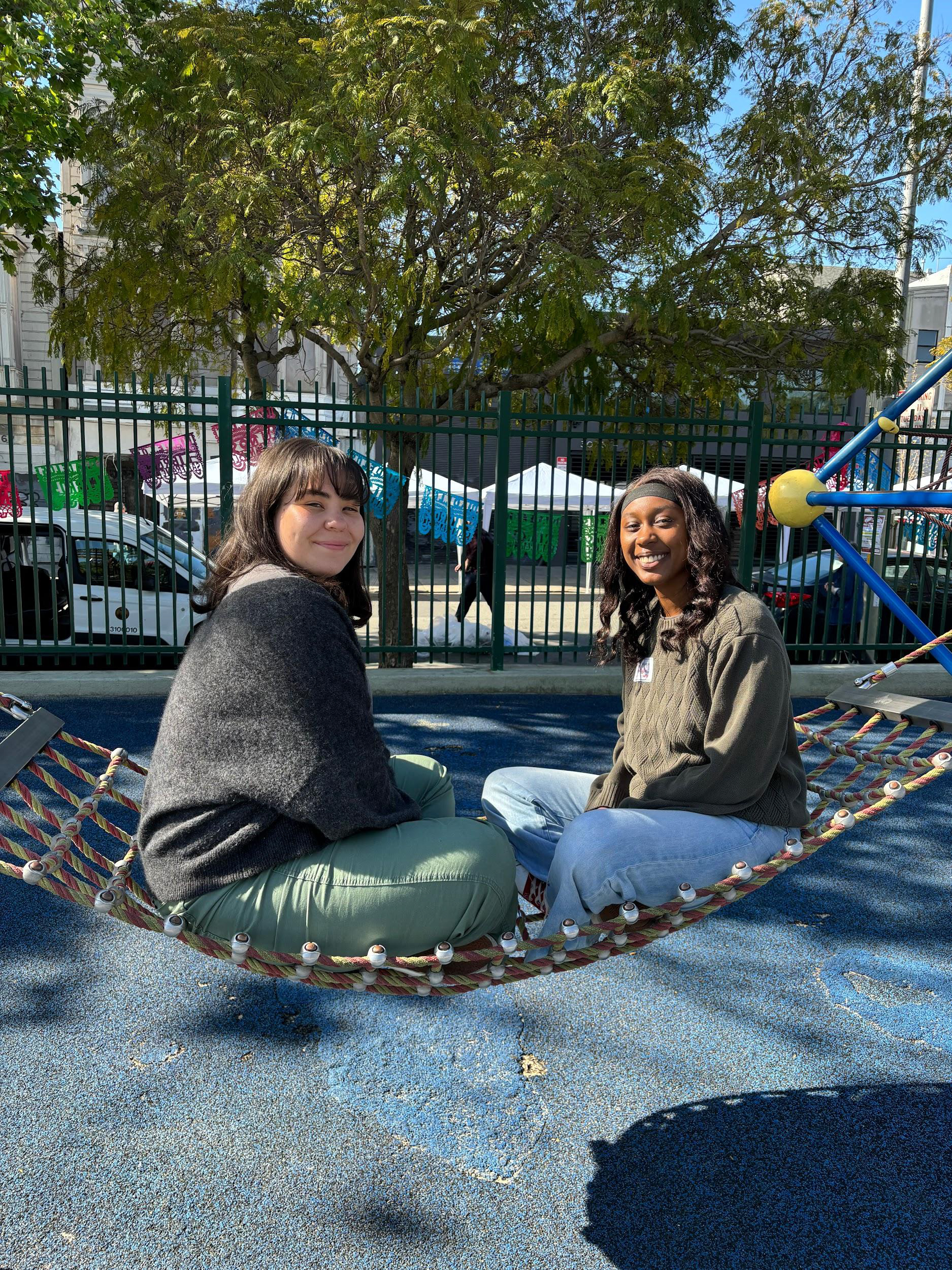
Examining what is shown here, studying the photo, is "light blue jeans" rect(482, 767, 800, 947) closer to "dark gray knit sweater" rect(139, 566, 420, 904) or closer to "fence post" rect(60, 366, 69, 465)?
"dark gray knit sweater" rect(139, 566, 420, 904)

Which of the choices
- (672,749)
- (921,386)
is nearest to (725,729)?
(672,749)

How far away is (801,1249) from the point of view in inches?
84.6

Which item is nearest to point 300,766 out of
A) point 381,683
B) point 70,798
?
point 70,798

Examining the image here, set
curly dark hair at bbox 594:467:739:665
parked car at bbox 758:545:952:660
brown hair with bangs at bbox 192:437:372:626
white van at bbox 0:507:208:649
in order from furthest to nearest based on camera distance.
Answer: parked car at bbox 758:545:952:660
white van at bbox 0:507:208:649
curly dark hair at bbox 594:467:739:665
brown hair with bangs at bbox 192:437:372:626

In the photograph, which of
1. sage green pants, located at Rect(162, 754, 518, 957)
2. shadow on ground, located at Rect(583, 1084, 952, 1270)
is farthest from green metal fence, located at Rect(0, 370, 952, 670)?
sage green pants, located at Rect(162, 754, 518, 957)

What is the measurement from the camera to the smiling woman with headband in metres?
2.18

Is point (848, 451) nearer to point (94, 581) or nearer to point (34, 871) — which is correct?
point (34, 871)

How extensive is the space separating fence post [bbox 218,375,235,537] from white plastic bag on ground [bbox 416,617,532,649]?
1.90m

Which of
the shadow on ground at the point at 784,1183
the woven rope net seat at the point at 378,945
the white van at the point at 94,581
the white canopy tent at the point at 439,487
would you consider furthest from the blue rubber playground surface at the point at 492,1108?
the white canopy tent at the point at 439,487

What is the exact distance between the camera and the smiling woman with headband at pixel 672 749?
2.18 m

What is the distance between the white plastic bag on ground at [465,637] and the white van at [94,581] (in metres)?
2.14

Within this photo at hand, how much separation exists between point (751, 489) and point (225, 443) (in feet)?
13.3

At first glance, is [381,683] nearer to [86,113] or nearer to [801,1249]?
[801,1249]

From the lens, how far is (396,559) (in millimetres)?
9227
